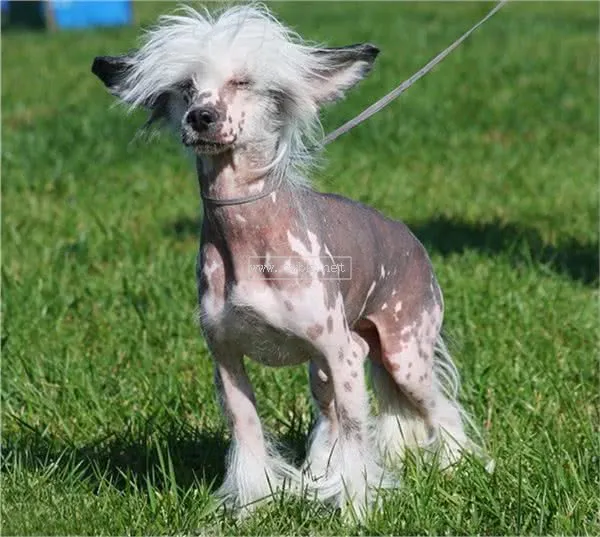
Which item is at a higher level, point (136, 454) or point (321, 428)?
point (321, 428)

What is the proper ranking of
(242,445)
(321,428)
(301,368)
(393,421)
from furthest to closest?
(301,368), (393,421), (321,428), (242,445)

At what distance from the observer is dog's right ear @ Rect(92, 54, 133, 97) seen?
384 cm

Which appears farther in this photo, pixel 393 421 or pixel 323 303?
pixel 393 421

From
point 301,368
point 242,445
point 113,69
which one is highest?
point 113,69

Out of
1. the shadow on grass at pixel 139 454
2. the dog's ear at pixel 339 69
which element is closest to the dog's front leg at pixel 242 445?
the shadow on grass at pixel 139 454

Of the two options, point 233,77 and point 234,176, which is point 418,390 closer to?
point 234,176

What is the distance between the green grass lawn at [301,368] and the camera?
4.00 meters

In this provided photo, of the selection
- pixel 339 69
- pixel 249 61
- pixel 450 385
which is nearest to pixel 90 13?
pixel 450 385

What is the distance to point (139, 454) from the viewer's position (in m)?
4.59

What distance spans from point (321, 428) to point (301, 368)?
130cm

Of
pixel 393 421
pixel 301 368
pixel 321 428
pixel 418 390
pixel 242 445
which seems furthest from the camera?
pixel 301 368

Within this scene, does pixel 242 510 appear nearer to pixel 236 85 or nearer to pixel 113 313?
pixel 236 85

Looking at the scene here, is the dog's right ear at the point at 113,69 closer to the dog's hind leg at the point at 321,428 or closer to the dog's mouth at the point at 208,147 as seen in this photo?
the dog's mouth at the point at 208,147

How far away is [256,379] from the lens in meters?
5.34
